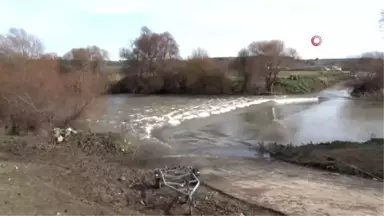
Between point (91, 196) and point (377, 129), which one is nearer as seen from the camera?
point (91, 196)

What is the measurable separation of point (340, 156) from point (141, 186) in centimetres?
874

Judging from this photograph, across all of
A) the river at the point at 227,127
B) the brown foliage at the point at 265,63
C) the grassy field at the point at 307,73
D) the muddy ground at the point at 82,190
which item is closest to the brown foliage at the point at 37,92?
the river at the point at 227,127

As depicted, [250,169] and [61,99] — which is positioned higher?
[61,99]

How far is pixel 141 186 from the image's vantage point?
11648 millimetres

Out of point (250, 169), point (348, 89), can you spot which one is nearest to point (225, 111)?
point (250, 169)

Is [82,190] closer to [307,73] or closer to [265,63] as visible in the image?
[265,63]

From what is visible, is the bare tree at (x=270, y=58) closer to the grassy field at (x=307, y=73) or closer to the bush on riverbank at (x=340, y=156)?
the grassy field at (x=307, y=73)

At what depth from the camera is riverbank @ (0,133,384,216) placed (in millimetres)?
9336

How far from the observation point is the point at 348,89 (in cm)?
6856

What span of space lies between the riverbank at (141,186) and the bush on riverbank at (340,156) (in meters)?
0.69

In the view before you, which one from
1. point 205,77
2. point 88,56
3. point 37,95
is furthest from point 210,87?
point 37,95

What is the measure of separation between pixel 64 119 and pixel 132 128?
15.0 ft

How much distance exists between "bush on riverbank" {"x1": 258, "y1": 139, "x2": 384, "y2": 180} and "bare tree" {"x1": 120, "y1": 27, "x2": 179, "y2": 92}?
51.4 meters

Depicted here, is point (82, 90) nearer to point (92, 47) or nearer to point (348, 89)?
point (92, 47)
